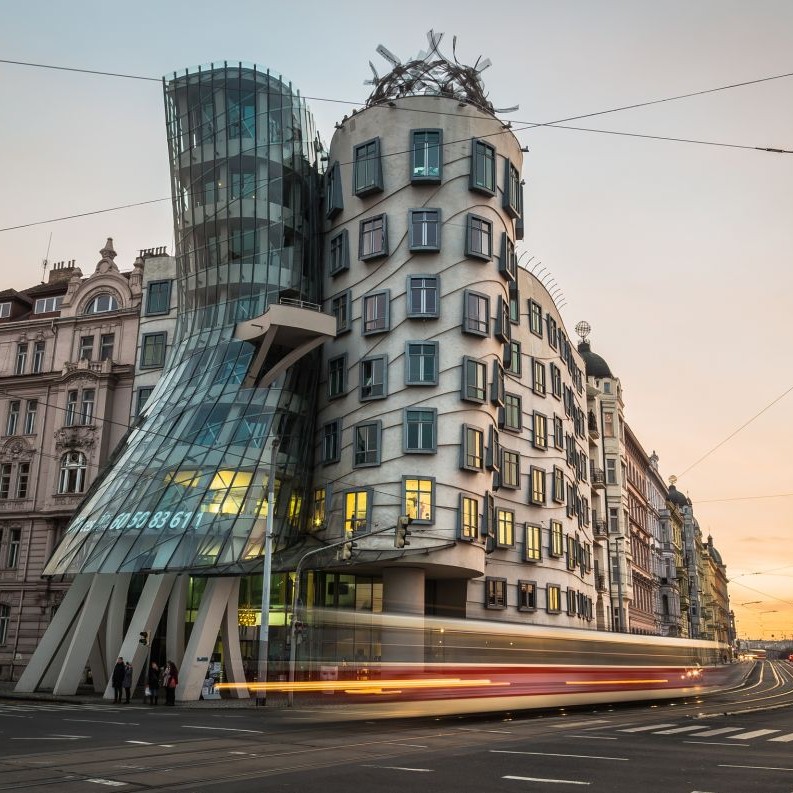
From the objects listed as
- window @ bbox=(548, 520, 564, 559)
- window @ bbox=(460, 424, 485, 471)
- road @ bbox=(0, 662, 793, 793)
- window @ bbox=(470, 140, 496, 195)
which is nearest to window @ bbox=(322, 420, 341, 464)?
window @ bbox=(460, 424, 485, 471)

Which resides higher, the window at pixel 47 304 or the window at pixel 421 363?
the window at pixel 47 304

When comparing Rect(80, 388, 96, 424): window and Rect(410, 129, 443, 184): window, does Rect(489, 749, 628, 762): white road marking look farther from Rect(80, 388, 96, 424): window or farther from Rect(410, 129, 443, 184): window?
Rect(80, 388, 96, 424): window

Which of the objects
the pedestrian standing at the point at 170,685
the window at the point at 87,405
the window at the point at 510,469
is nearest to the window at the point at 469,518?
the window at the point at 510,469

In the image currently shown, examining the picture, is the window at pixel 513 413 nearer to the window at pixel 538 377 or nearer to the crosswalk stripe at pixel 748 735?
the window at pixel 538 377

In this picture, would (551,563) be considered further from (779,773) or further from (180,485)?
(779,773)

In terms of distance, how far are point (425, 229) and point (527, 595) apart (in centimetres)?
2072

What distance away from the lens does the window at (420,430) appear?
4075cm

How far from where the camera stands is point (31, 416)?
5575 centimetres

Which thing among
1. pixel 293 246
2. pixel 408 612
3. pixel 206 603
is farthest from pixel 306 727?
pixel 293 246

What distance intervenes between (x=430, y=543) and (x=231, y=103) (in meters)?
27.0

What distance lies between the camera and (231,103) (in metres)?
48.6

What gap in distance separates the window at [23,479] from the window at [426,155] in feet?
100

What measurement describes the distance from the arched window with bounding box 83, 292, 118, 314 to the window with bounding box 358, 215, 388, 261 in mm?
19946

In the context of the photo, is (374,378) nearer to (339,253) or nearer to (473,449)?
(473,449)
